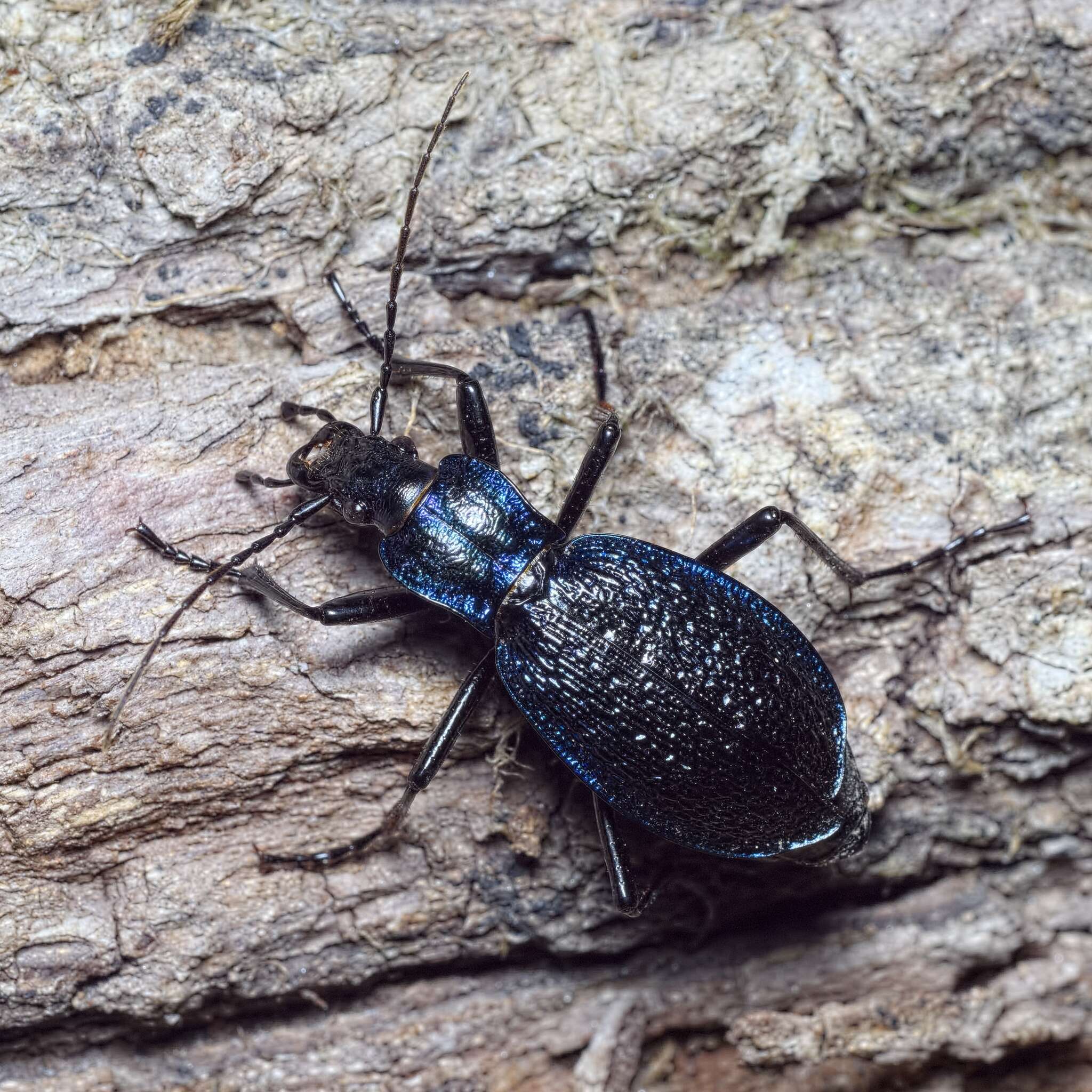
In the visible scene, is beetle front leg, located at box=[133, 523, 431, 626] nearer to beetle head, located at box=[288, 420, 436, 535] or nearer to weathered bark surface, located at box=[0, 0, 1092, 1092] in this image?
weathered bark surface, located at box=[0, 0, 1092, 1092]

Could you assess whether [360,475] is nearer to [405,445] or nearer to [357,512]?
[357,512]

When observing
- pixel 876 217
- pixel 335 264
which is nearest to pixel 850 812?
pixel 876 217

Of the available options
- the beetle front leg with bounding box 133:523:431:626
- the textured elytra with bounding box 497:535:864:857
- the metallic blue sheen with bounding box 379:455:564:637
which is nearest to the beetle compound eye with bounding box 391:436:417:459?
the metallic blue sheen with bounding box 379:455:564:637

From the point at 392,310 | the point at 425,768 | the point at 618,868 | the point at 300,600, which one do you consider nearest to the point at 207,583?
the point at 300,600

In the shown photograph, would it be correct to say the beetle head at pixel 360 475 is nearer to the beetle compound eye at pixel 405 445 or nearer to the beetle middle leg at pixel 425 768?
the beetle compound eye at pixel 405 445

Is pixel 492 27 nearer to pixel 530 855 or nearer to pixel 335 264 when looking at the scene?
pixel 335 264

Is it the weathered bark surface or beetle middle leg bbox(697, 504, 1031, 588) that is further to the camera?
beetle middle leg bbox(697, 504, 1031, 588)
